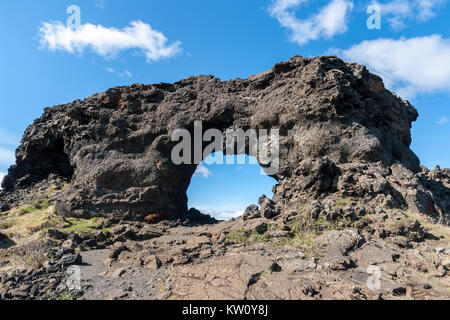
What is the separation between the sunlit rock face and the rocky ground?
1895mm

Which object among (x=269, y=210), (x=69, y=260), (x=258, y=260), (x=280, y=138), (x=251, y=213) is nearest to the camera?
(x=258, y=260)

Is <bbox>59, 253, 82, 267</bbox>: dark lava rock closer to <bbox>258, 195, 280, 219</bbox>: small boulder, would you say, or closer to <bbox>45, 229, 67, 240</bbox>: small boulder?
<bbox>45, 229, 67, 240</bbox>: small boulder

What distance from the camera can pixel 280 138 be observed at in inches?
742

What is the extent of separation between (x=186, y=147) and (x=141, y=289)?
13028 millimetres

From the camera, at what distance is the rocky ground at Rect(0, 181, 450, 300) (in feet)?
28.8

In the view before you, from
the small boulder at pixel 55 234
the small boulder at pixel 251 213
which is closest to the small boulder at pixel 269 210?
the small boulder at pixel 251 213

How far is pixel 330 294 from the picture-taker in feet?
27.0

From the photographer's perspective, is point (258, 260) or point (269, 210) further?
point (269, 210)

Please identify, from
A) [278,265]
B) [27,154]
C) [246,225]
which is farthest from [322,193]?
[27,154]

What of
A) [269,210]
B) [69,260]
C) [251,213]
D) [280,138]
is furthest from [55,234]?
[280,138]

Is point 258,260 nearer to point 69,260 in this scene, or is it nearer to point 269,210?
point 269,210

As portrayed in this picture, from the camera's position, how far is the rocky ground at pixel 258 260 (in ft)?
28.8

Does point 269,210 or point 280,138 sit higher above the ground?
point 280,138

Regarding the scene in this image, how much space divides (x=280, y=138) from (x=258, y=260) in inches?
398
